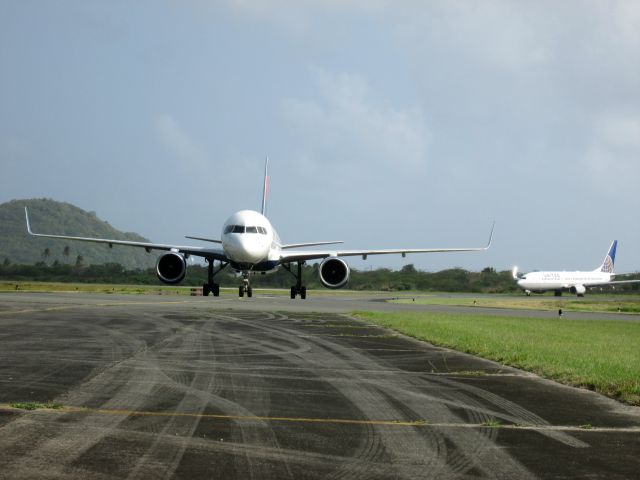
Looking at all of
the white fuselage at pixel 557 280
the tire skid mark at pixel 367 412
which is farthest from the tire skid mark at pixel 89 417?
the white fuselage at pixel 557 280

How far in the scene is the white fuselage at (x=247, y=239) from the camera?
37281 mm

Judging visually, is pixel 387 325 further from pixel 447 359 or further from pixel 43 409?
pixel 43 409

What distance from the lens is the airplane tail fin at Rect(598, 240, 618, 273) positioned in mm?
88125

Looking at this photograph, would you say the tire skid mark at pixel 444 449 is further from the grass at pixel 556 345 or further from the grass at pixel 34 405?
the grass at pixel 34 405

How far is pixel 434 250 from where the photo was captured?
44.5 meters

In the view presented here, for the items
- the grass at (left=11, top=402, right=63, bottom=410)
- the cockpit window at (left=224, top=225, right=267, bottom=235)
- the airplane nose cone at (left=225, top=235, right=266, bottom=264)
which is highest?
the cockpit window at (left=224, top=225, right=267, bottom=235)

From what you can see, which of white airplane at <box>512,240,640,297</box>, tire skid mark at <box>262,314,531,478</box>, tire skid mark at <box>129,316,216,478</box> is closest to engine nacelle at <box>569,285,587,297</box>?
white airplane at <box>512,240,640,297</box>

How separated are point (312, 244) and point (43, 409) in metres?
37.8

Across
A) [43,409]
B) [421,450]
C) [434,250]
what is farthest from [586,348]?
[434,250]

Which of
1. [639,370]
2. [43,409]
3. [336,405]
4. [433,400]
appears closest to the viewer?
[43,409]

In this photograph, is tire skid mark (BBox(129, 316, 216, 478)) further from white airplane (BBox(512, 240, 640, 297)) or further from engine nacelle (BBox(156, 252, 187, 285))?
white airplane (BBox(512, 240, 640, 297))

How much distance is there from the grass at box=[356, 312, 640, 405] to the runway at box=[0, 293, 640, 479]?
593 millimetres

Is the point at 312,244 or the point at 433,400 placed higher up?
the point at 312,244

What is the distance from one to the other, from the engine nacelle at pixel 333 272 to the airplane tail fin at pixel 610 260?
181 ft
